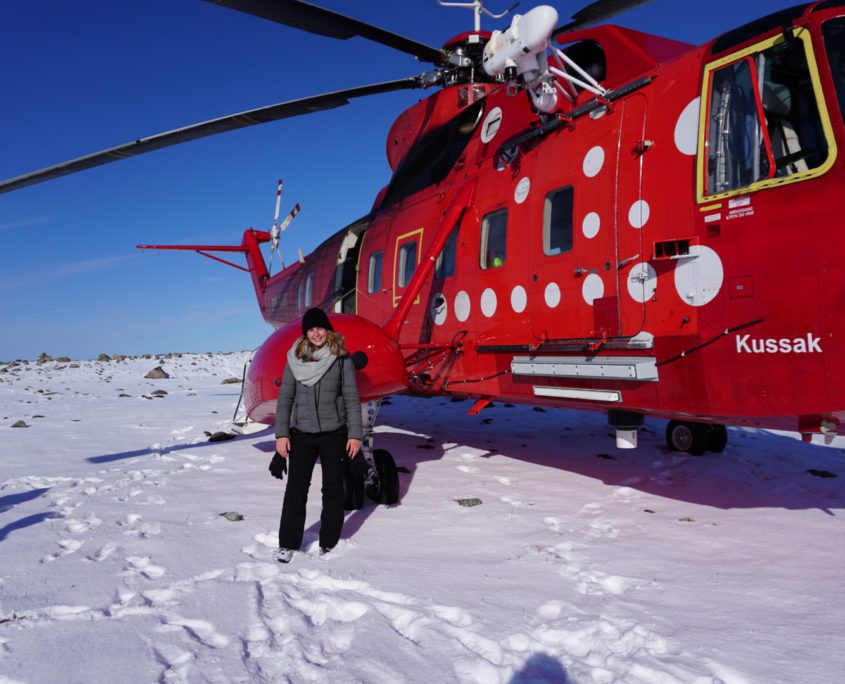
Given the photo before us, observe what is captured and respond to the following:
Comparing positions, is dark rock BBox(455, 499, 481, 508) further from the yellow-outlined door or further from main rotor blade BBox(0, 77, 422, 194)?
main rotor blade BBox(0, 77, 422, 194)

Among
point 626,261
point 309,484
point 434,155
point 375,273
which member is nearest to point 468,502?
point 309,484

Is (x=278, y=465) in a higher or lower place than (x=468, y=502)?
higher

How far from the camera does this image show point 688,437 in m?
7.30

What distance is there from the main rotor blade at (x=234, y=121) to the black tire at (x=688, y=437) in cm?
567

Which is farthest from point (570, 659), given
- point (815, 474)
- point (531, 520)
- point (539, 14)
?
point (815, 474)

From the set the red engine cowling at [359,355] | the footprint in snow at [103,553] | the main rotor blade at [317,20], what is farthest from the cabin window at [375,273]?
the footprint in snow at [103,553]

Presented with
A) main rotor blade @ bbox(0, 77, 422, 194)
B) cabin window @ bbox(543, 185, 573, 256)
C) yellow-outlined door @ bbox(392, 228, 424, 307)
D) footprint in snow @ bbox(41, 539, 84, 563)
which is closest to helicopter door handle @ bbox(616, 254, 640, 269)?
cabin window @ bbox(543, 185, 573, 256)

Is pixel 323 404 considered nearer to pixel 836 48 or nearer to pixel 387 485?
pixel 387 485

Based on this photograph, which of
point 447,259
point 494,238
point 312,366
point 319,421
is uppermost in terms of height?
point 494,238

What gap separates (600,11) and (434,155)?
255 cm

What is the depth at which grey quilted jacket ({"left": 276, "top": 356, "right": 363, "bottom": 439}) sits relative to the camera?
437 centimetres

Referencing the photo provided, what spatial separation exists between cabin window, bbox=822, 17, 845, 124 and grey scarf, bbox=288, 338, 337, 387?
4001 mm

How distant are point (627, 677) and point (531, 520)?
2.36m

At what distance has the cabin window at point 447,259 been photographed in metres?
6.57
